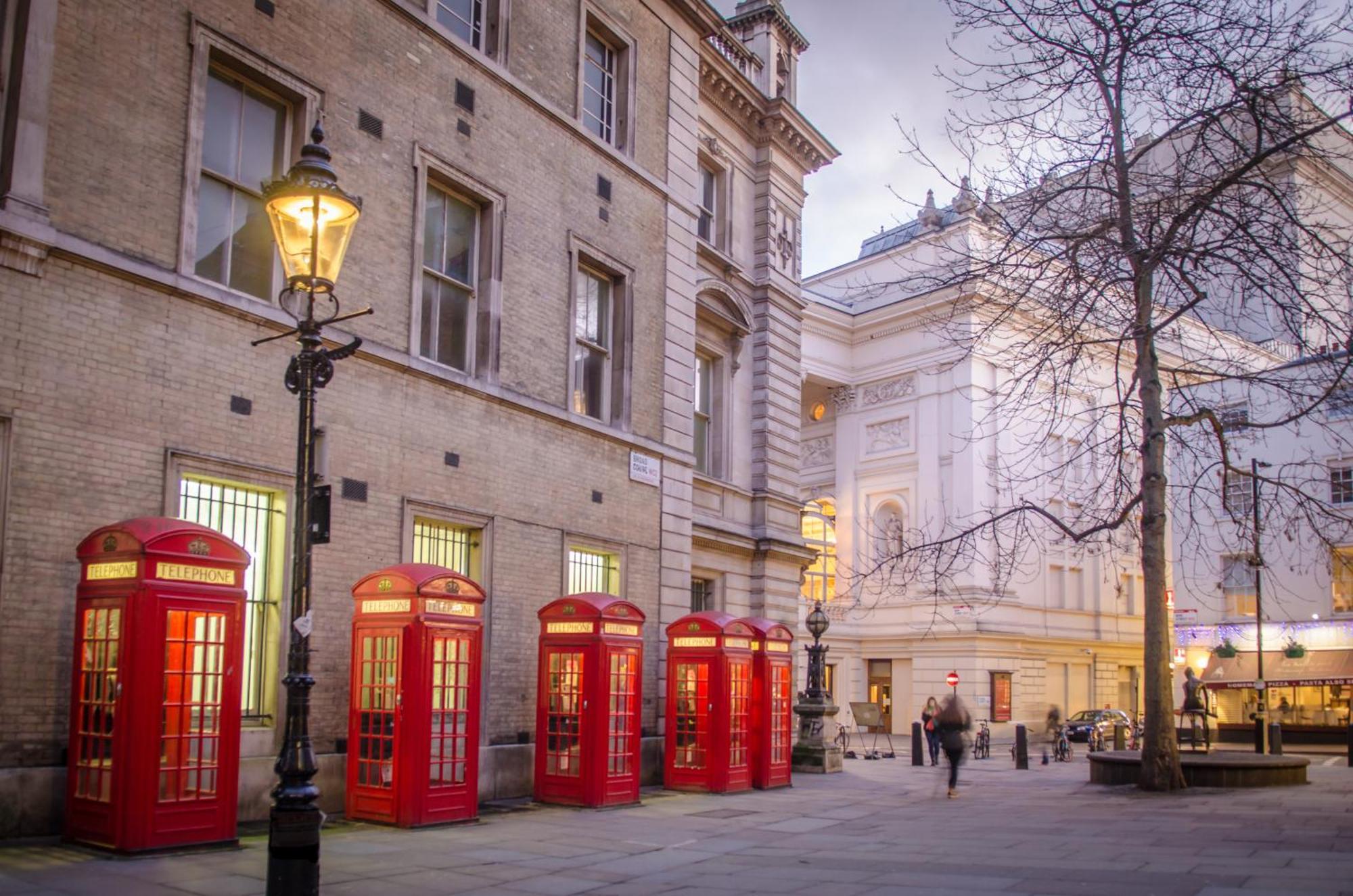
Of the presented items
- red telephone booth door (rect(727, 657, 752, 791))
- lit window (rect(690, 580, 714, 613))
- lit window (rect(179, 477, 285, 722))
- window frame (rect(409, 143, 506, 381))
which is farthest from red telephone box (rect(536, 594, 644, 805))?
lit window (rect(690, 580, 714, 613))

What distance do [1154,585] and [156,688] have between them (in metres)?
14.8

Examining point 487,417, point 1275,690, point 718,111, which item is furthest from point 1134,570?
point 487,417

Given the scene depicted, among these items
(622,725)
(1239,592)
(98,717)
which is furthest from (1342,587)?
(98,717)

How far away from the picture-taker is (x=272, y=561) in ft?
44.0

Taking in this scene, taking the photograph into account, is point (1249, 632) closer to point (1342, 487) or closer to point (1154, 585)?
point (1342, 487)

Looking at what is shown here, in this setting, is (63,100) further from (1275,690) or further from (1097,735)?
(1275,690)

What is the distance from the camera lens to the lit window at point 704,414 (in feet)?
83.0

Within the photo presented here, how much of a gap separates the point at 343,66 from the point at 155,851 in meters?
9.31

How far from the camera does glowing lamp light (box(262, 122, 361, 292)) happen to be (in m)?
8.28

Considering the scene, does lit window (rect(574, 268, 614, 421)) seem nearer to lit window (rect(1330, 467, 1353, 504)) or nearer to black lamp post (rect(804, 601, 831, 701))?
black lamp post (rect(804, 601, 831, 701))

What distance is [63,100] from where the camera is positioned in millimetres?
11297

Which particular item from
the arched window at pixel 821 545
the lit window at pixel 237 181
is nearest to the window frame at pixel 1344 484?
the arched window at pixel 821 545

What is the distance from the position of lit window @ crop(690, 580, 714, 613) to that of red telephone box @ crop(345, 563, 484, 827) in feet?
37.5

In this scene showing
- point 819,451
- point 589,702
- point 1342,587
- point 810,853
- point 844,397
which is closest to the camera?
point 810,853
